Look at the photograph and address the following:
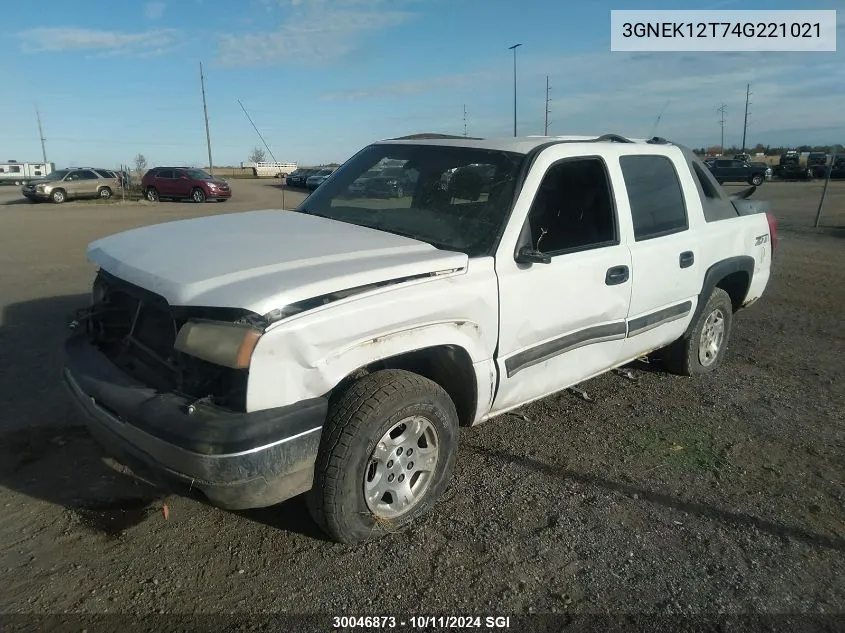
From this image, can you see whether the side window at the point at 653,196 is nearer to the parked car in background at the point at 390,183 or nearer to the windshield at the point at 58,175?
the parked car in background at the point at 390,183

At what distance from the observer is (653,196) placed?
4355mm

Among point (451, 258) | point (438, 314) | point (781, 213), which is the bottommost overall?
point (781, 213)

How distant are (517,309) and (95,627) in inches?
91.2

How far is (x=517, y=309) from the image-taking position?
335cm

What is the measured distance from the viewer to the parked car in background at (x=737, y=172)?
3862 cm

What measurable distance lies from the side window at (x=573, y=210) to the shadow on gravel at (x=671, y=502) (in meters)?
1.27

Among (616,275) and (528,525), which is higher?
(616,275)

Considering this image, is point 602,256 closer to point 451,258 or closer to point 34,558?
point 451,258

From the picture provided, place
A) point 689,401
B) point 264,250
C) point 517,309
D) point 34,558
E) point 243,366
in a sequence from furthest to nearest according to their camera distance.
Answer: point 689,401
point 517,309
point 264,250
point 34,558
point 243,366

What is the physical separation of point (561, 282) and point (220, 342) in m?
1.91

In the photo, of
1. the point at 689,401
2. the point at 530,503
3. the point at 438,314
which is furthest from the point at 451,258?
the point at 689,401

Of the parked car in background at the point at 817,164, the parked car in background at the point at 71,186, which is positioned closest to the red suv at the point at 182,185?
the parked car in background at the point at 71,186

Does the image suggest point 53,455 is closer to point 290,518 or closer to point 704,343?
point 290,518

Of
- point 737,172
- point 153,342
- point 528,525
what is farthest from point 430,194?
point 737,172
